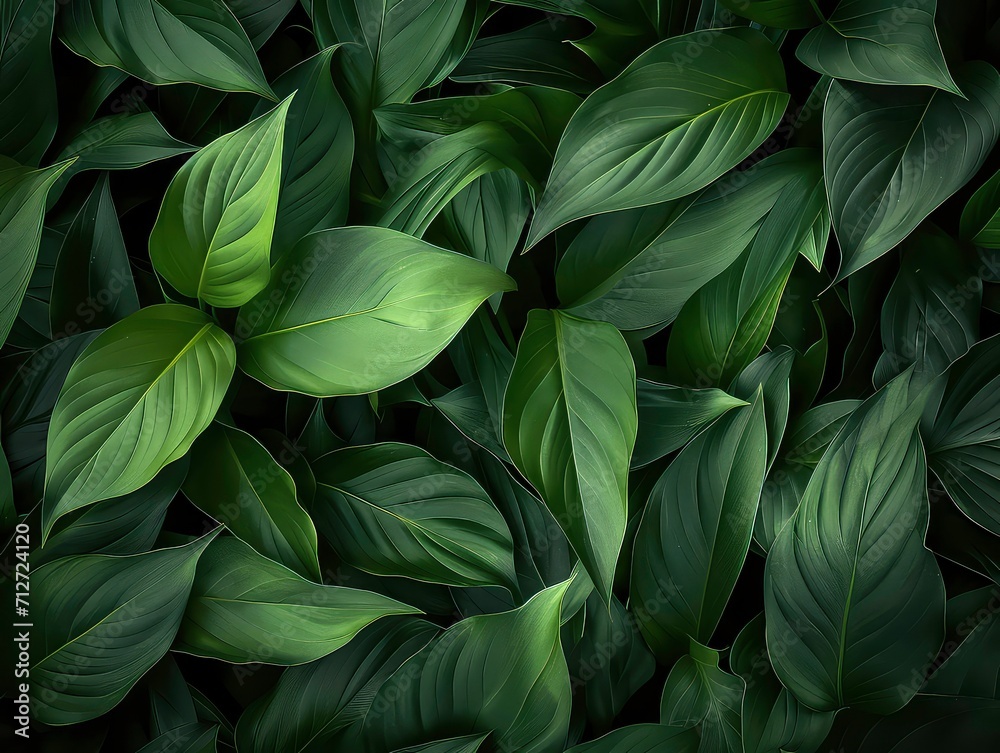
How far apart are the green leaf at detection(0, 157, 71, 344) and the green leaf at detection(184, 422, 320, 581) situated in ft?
0.70

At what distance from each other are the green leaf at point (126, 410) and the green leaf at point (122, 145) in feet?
0.54

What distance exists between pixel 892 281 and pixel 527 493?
1.46ft

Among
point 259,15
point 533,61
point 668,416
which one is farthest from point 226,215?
point 668,416

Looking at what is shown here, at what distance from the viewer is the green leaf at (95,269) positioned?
723mm

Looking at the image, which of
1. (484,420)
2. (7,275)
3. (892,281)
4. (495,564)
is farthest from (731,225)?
(7,275)

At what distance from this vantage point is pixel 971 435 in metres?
0.71

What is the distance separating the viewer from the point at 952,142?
64 centimetres

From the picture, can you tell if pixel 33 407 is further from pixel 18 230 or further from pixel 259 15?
pixel 259 15

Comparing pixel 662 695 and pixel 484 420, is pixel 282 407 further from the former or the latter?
pixel 662 695

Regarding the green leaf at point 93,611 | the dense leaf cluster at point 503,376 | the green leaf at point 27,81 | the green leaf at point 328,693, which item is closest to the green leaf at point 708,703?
the dense leaf cluster at point 503,376

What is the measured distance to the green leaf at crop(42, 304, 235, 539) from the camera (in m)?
0.60

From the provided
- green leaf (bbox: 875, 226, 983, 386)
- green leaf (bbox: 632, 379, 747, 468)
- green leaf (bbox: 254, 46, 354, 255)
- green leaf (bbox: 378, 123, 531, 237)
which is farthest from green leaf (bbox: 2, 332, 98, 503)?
green leaf (bbox: 875, 226, 983, 386)

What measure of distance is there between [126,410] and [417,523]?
0.30m

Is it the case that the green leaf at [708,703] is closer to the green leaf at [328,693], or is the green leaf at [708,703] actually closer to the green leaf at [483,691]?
the green leaf at [483,691]
